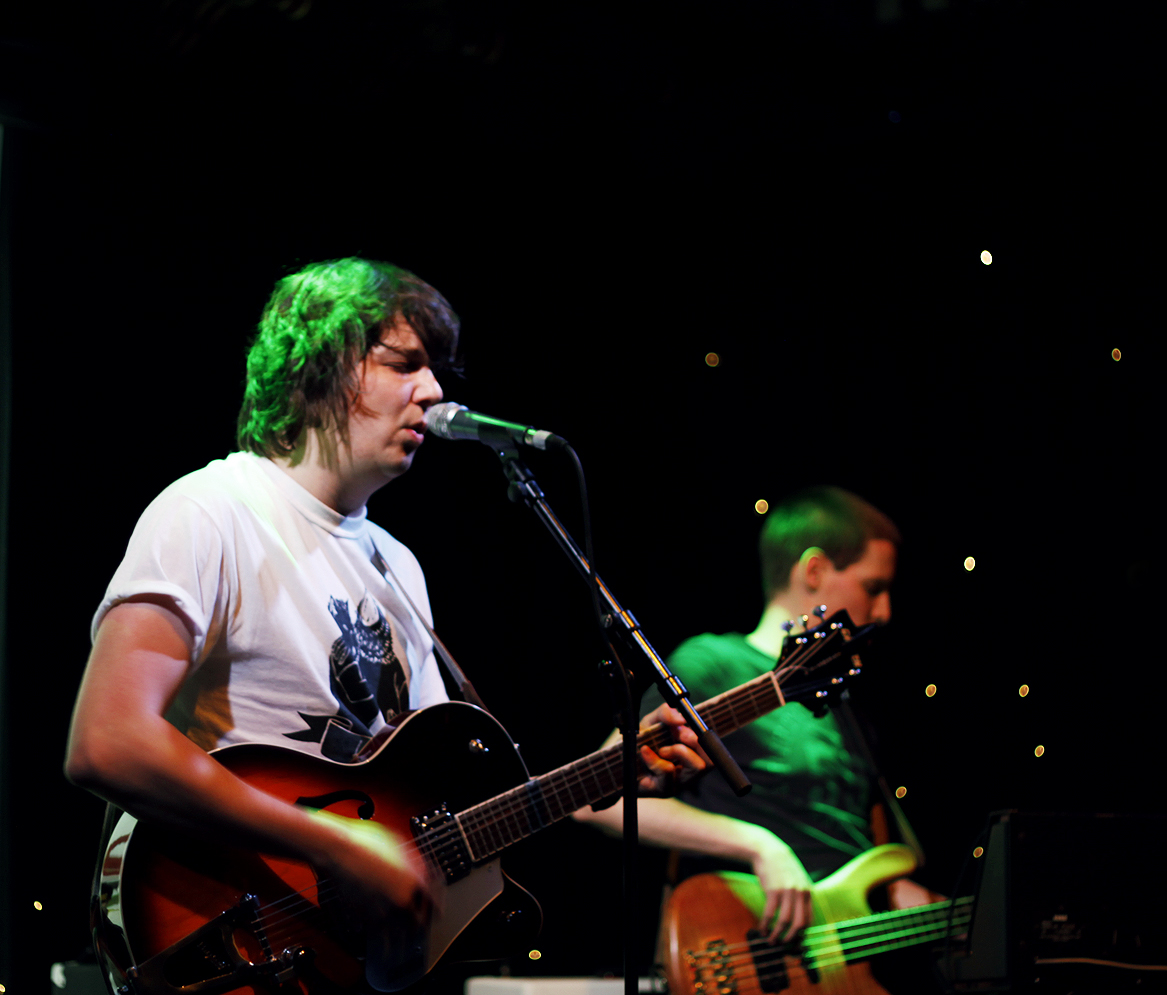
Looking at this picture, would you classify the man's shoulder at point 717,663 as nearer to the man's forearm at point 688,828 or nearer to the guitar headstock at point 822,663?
the man's forearm at point 688,828

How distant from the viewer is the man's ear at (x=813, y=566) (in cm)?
330

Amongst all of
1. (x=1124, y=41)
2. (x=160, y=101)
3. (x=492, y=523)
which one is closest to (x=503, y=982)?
(x=492, y=523)

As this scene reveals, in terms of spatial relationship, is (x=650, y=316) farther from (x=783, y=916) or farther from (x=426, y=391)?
(x=783, y=916)

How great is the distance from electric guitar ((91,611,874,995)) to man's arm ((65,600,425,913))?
2.2 inches

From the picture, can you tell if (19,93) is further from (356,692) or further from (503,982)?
(503,982)

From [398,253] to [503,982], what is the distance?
6.51 ft

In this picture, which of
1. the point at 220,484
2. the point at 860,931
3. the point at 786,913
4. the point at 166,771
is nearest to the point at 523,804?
the point at 166,771

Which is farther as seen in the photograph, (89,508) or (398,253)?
(398,253)

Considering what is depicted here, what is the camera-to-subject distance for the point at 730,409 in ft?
12.4

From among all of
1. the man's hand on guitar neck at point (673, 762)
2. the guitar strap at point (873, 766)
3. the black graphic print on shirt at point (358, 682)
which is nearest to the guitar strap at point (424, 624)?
the black graphic print on shirt at point (358, 682)

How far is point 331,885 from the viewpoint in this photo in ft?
5.78

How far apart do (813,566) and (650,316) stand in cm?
98

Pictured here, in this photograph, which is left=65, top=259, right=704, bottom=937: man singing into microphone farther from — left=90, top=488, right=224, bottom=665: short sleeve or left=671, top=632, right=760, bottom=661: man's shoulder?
left=671, top=632, right=760, bottom=661: man's shoulder

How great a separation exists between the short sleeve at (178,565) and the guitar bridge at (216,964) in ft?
1.38
